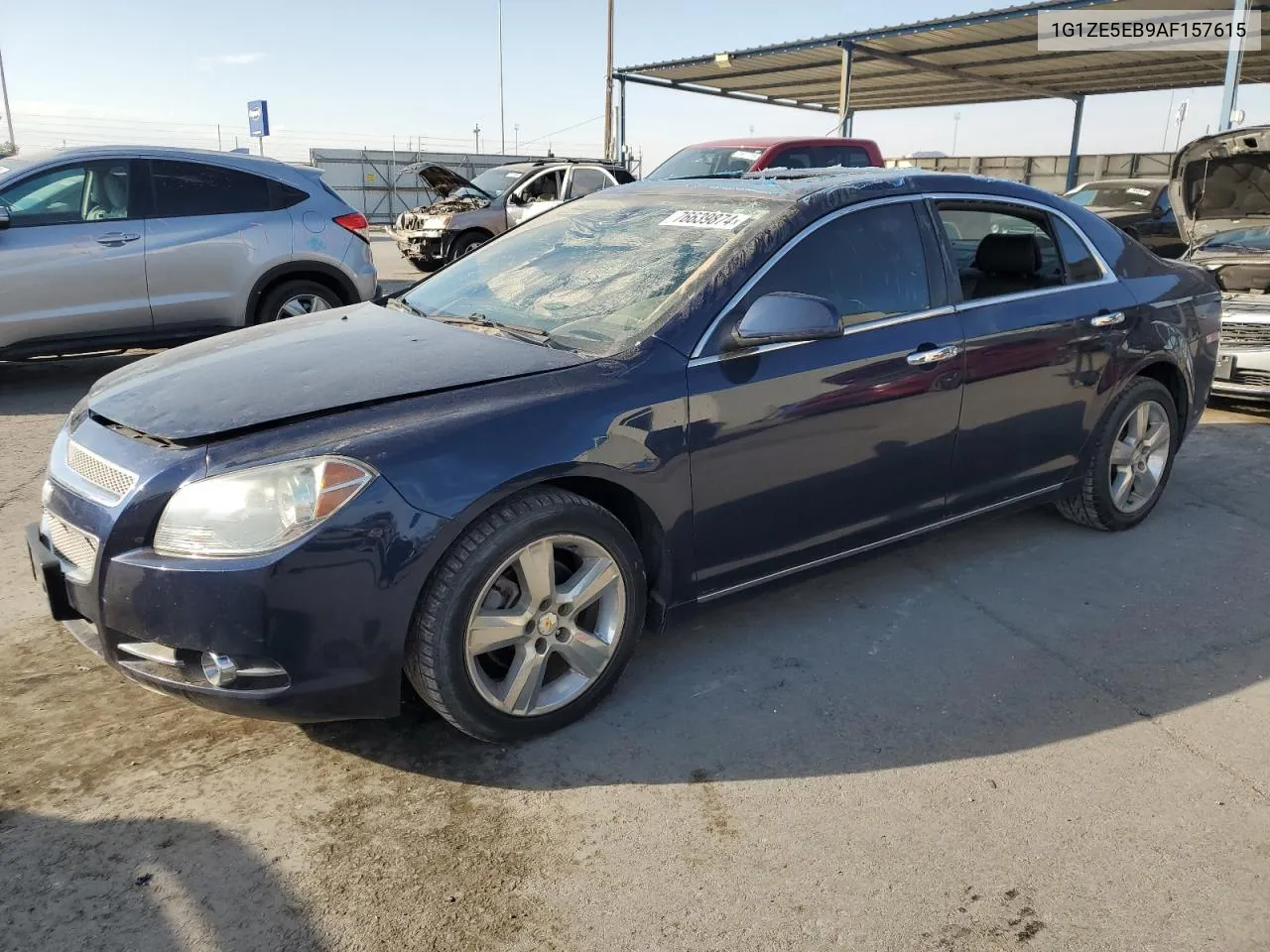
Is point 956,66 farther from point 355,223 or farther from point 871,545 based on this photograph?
point 871,545

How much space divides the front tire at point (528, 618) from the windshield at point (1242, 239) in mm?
7168

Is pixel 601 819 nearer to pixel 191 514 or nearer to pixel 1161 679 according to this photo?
pixel 191 514

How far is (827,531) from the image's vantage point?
336 centimetres

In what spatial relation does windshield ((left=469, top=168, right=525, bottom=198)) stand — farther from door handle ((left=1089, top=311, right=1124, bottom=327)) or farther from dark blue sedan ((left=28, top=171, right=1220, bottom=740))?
door handle ((left=1089, top=311, right=1124, bottom=327))

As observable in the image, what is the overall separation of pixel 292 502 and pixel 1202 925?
2334 mm

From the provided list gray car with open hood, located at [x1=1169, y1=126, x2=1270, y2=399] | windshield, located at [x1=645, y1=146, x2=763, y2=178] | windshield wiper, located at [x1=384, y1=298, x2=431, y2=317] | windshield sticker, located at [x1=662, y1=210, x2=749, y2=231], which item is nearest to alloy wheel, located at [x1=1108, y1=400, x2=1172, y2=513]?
windshield sticker, located at [x1=662, y1=210, x2=749, y2=231]

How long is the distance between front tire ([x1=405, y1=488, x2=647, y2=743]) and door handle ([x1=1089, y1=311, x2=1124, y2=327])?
2447 mm

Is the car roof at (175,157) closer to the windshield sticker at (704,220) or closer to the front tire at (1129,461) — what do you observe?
the windshield sticker at (704,220)

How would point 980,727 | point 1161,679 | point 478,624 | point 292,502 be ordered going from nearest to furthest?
point 292,502 < point 478,624 < point 980,727 < point 1161,679

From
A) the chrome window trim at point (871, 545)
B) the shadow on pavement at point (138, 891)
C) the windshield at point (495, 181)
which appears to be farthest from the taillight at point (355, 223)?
the windshield at point (495, 181)

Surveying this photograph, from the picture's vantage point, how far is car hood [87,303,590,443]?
2.60 metres

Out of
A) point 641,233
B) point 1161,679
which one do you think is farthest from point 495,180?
point 1161,679

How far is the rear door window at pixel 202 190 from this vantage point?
7.03 m

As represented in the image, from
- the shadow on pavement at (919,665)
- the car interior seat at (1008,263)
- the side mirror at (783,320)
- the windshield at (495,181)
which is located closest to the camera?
the shadow on pavement at (919,665)
